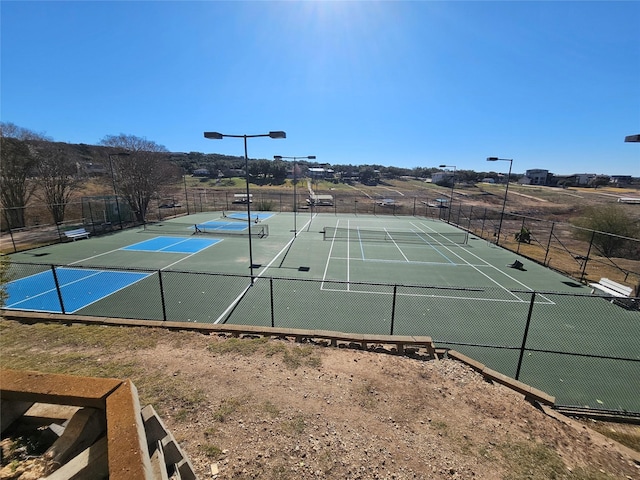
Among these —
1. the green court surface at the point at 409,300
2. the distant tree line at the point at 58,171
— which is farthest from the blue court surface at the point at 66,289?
the distant tree line at the point at 58,171

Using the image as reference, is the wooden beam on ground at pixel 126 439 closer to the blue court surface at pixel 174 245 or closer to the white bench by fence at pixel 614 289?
the white bench by fence at pixel 614 289

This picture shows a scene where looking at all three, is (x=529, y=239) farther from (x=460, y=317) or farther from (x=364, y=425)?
(x=364, y=425)

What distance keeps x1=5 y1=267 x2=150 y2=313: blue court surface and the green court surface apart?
771 millimetres

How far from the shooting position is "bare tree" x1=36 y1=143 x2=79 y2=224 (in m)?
27.2

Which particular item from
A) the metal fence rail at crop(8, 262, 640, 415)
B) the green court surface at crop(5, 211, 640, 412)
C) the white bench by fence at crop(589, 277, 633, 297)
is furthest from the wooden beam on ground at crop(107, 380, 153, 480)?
the white bench by fence at crop(589, 277, 633, 297)

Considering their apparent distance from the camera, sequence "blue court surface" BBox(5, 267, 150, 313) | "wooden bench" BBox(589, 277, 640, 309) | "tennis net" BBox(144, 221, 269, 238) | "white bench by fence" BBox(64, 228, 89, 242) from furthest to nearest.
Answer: "tennis net" BBox(144, 221, 269, 238) < "white bench by fence" BBox(64, 228, 89, 242) < "wooden bench" BBox(589, 277, 640, 309) < "blue court surface" BBox(5, 267, 150, 313)

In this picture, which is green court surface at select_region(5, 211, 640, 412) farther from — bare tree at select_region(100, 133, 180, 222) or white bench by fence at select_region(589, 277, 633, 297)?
bare tree at select_region(100, 133, 180, 222)

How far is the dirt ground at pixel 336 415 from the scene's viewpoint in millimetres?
4121

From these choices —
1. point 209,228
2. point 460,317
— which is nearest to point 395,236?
point 460,317

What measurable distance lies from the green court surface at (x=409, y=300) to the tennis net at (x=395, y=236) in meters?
2.04

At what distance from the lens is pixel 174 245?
2272 centimetres

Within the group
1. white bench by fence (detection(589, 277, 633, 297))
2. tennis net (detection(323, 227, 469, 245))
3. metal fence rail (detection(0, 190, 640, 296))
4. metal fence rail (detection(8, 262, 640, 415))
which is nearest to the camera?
metal fence rail (detection(8, 262, 640, 415))

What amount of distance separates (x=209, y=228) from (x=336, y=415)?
92.1 feet

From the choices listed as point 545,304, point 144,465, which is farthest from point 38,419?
point 545,304
